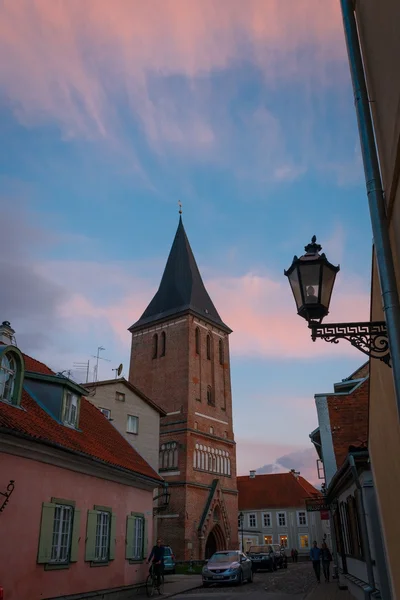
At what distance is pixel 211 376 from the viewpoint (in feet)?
164

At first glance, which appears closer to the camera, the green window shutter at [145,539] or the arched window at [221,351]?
the green window shutter at [145,539]

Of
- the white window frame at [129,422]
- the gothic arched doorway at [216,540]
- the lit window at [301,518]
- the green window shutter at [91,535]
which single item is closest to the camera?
the green window shutter at [91,535]

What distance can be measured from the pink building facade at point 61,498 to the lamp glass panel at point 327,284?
321 inches

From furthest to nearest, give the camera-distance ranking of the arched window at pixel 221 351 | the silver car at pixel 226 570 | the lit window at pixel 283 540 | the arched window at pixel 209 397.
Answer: the lit window at pixel 283 540 < the arched window at pixel 221 351 < the arched window at pixel 209 397 < the silver car at pixel 226 570

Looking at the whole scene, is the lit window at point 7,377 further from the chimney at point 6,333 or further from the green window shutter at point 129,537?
the green window shutter at point 129,537

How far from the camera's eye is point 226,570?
2153 centimetres

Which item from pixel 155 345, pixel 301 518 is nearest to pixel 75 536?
pixel 155 345

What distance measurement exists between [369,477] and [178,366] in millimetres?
37873

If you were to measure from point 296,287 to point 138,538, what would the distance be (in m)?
15.3

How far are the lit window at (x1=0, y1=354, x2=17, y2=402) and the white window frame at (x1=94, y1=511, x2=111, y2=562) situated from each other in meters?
4.59

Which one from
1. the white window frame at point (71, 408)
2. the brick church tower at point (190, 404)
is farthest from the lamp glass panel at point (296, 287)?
the brick church tower at point (190, 404)

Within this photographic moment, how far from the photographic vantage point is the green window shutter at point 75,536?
43.4ft

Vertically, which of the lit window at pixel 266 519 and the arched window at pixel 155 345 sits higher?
the arched window at pixel 155 345

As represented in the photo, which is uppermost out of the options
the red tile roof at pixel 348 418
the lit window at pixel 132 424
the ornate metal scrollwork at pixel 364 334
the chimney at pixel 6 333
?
the lit window at pixel 132 424
